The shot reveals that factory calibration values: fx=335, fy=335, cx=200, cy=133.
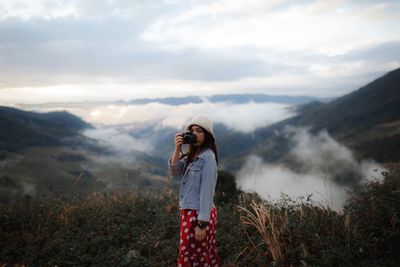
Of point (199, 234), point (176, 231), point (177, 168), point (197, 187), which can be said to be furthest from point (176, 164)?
point (176, 231)

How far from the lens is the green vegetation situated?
4.85 m

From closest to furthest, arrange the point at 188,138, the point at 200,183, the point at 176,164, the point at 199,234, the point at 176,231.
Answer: the point at 199,234
the point at 188,138
the point at 200,183
the point at 176,164
the point at 176,231

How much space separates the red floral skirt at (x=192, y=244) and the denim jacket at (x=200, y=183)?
0.54ft

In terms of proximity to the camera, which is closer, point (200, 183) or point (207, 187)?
point (207, 187)

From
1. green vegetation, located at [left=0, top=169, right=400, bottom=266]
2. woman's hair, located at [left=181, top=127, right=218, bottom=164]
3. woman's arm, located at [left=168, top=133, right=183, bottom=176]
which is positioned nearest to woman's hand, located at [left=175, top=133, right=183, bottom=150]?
woman's arm, located at [left=168, top=133, right=183, bottom=176]

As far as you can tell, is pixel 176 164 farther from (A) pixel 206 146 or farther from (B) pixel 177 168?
(A) pixel 206 146

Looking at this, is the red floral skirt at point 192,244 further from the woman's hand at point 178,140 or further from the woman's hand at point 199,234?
the woman's hand at point 178,140

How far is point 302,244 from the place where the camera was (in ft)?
15.4

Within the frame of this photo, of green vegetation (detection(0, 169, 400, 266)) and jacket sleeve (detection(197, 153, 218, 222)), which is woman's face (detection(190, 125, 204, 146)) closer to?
jacket sleeve (detection(197, 153, 218, 222))

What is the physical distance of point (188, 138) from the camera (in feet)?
13.6

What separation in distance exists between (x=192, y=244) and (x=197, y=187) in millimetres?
753

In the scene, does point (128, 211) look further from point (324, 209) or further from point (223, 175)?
point (223, 175)

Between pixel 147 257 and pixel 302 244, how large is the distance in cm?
282

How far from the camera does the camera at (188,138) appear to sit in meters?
4.16
